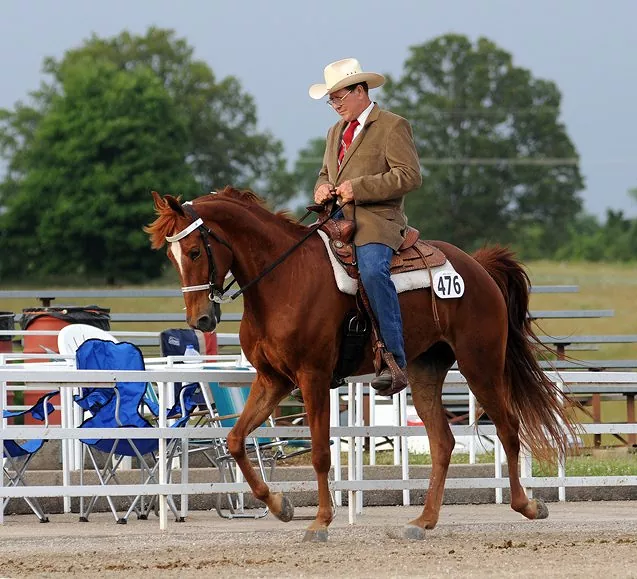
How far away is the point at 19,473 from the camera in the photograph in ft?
32.0

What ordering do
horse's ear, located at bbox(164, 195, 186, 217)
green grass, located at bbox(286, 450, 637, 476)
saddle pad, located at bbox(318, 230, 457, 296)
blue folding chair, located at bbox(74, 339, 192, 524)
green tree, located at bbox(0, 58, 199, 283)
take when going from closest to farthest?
horse's ear, located at bbox(164, 195, 186, 217)
saddle pad, located at bbox(318, 230, 457, 296)
blue folding chair, located at bbox(74, 339, 192, 524)
green grass, located at bbox(286, 450, 637, 476)
green tree, located at bbox(0, 58, 199, 283)

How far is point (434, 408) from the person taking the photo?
29.9 ft

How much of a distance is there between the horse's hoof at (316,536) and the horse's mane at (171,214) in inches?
69.8

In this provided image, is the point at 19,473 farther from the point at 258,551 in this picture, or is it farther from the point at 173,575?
the point at 173,575

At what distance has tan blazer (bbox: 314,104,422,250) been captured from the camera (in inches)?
334

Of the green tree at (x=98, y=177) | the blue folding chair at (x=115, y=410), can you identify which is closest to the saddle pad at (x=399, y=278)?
the blue folding chair at (x=115, y=410)

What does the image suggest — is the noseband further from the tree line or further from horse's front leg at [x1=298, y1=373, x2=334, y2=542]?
the tree line

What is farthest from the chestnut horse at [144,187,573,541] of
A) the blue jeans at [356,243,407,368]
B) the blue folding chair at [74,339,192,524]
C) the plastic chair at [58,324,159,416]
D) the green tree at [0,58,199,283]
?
the green tree at [0,58,199,283]

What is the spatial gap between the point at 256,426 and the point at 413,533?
42.9 inches

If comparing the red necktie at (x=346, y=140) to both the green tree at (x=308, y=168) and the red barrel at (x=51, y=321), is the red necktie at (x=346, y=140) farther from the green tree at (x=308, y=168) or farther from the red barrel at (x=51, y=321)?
the green tree at (x=308, y=168)

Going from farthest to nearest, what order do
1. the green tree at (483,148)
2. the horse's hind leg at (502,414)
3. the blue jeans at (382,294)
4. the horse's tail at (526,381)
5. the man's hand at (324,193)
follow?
the green tree at (483,148) → the horse's tail at (526,381) → the horse's hind leg at (502,414) → the man's hand at (324,193) → the blue jeans at (382,294)

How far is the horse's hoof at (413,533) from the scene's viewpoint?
8250 millimetres

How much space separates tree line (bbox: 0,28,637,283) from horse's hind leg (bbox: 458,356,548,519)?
5448cm

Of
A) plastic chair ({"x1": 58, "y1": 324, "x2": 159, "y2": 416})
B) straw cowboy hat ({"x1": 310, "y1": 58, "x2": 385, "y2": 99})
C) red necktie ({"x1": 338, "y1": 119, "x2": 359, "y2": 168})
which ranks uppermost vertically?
straw cowboy hat ({"x1": 310, "y1": 58, "x2": 385, "y2": 99})
